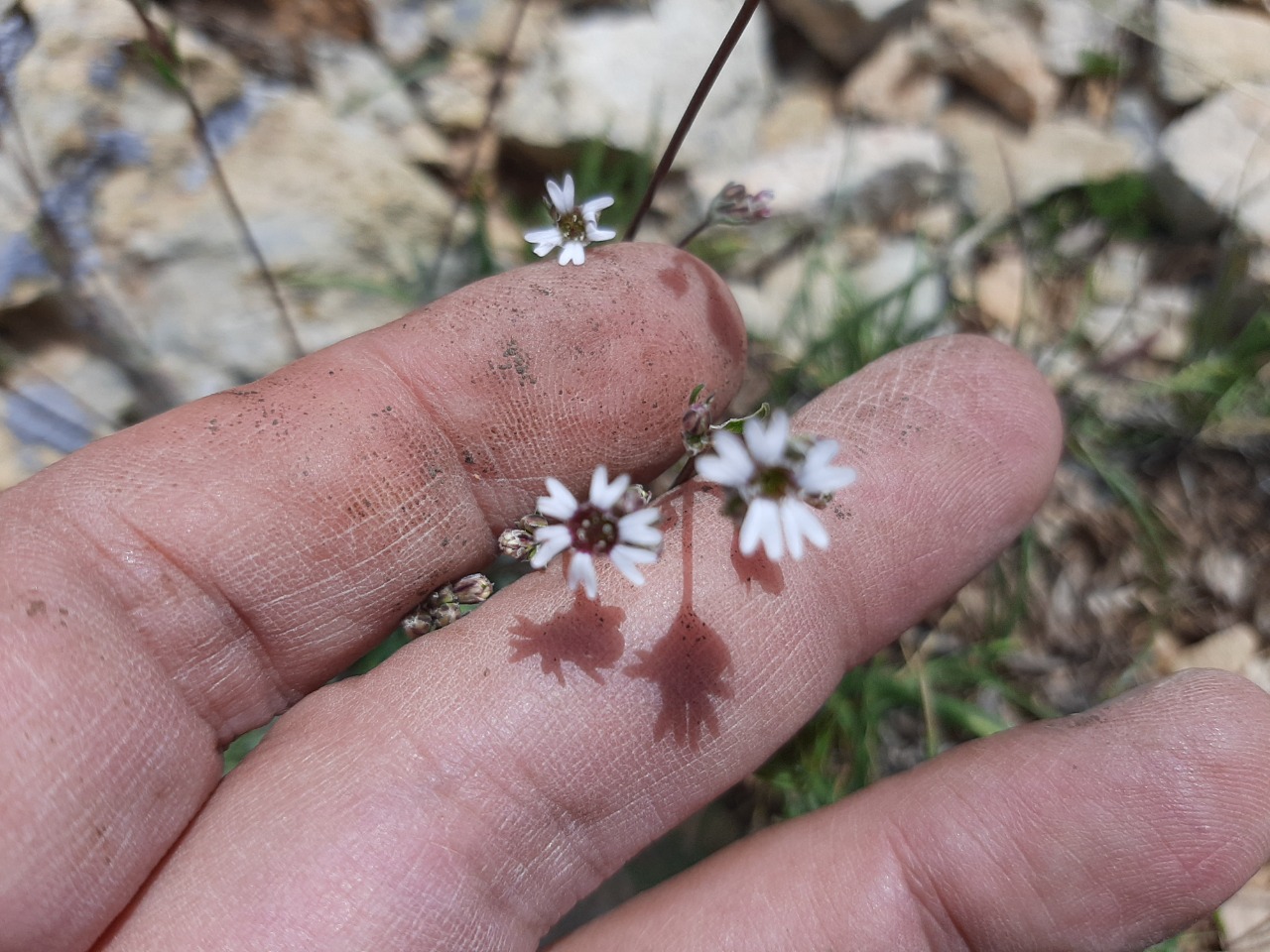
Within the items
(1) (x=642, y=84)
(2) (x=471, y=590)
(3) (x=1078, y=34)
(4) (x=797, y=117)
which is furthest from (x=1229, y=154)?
(2) (x=471, y=590)

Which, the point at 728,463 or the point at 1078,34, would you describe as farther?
the point at 1078,34

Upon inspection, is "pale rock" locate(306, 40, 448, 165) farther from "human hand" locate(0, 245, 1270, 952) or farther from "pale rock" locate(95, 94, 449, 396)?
"human hand" locate(0, 245, 1270, 952)

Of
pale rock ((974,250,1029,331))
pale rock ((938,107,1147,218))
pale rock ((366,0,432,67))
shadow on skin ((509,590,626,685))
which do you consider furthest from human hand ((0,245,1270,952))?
pale rock ((366,0,432,67))

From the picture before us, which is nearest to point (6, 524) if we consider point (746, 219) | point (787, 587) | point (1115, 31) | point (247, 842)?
point (247, 842)

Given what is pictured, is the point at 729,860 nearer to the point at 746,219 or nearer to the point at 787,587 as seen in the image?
the point at 787,587

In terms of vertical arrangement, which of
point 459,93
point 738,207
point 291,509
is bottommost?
point 291,509

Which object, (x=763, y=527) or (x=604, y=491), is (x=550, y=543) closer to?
(x=604, y=491)

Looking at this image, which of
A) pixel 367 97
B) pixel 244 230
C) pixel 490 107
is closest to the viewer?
pixel 244 230
